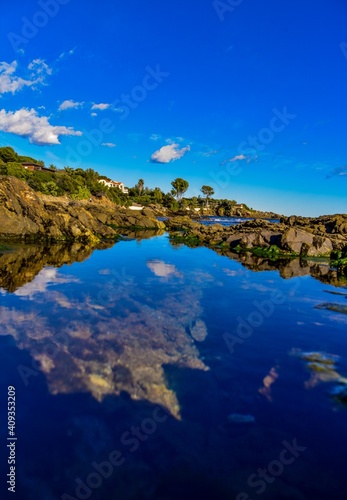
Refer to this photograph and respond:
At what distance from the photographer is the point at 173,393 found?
18.6 ft

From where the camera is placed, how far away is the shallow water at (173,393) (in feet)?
12.8

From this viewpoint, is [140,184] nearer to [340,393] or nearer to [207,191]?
[207,191]

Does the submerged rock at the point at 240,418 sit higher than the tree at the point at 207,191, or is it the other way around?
the tree at the point at 207,191

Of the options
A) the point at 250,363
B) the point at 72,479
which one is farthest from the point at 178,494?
the point at 250,363

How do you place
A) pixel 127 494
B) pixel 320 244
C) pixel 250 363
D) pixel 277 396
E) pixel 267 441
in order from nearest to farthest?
pixel 127 494 < pixel 267 441 < pixel 277 396 < pixel 250 363 < pixel 320 244

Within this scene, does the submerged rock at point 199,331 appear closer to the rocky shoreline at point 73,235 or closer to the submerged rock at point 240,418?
the submerged rock at point 240,418

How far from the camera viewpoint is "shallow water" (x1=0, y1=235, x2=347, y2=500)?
12.8 feet

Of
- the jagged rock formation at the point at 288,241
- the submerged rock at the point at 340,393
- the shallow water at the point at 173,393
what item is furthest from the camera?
the jagged rock formation at the point at 288,241

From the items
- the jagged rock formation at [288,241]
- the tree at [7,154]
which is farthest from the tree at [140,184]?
the jagged rock formation at [288,241]

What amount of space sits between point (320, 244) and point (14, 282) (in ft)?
81.4

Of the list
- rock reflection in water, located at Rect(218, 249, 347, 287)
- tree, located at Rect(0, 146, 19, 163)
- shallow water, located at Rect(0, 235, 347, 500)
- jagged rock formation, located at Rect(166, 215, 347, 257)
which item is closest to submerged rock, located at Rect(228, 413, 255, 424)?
shallow water, located at Rect(0, 235, 347, 500)

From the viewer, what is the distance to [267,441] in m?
4.53

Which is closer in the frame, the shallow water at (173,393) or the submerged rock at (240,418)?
the shallow water at (173,393)

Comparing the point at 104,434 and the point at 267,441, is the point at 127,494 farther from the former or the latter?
the point at 267,441
